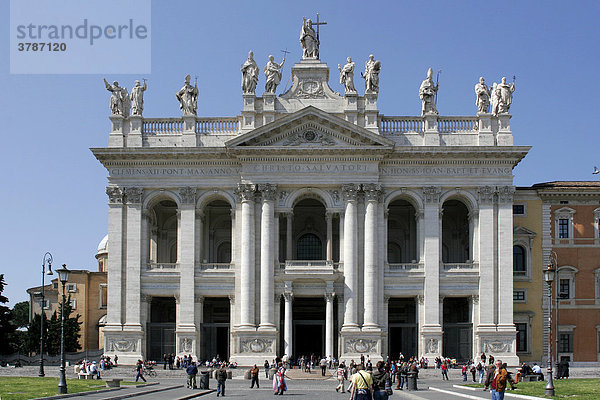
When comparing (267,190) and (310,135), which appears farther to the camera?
(310,135)

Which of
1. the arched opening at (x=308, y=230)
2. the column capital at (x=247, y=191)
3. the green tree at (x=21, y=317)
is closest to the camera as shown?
the column capital at (x=247, y=191)

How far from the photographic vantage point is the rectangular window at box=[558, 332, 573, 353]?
66.4 m

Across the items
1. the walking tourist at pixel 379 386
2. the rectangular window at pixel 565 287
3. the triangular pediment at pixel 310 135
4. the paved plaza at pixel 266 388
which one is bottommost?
the paved plaza at pixel 266 388

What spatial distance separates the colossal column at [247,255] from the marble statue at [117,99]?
1065 cm

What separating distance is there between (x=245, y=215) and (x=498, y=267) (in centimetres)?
1818

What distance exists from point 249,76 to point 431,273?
19.2 m

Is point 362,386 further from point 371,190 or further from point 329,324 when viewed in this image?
point 371,190

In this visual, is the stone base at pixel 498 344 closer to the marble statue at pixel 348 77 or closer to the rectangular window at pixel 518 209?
the rectangular window at pixel 518 209

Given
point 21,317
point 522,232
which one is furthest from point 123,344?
point 21,317

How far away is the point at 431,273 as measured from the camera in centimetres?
6319

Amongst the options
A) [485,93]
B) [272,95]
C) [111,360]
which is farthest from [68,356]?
[485,93]

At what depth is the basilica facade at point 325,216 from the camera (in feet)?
204

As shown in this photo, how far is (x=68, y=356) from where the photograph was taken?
75.4 metres

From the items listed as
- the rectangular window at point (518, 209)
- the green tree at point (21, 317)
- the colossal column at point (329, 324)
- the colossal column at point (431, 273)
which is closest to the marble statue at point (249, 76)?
the colossal column at point (431, 273)
